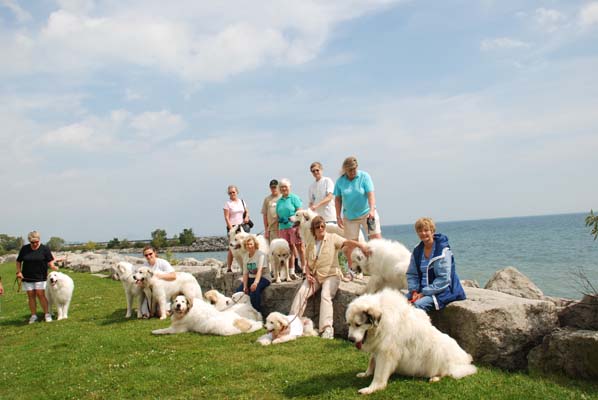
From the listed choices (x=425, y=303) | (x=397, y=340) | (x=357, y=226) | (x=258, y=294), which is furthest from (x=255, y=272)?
(x=397, y=340)

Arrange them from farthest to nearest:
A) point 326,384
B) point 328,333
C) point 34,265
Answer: point 34,265
point 328,333
point 326,384

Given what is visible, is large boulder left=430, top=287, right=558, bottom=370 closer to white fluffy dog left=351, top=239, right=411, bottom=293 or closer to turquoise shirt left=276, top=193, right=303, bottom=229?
white fluffy dog left=351, top=239, right=411, bottom=293

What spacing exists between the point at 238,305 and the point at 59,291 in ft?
17.6

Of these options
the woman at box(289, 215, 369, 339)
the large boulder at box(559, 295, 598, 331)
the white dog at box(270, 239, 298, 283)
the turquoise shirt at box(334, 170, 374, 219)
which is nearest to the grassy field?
the woman at box(289, 215, 369, 339)

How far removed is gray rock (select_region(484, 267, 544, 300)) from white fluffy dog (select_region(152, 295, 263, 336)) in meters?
6.20

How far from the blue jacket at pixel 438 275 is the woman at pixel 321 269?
180 centimetres

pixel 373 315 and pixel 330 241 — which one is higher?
pixel 330 241

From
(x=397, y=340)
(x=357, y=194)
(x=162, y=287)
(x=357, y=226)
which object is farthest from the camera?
(x=162, y=287)

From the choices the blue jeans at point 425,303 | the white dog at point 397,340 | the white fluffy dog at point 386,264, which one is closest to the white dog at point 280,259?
the white fluffy dog at point 386,264

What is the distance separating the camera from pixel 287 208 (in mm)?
9836

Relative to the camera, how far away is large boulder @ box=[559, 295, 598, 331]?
6.25 m

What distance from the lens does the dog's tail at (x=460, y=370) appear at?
5207mm

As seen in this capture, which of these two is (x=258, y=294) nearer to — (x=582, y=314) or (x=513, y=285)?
(x=582, y=314)

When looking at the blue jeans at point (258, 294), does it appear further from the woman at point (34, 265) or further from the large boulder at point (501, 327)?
the woman at point (34, 265)
